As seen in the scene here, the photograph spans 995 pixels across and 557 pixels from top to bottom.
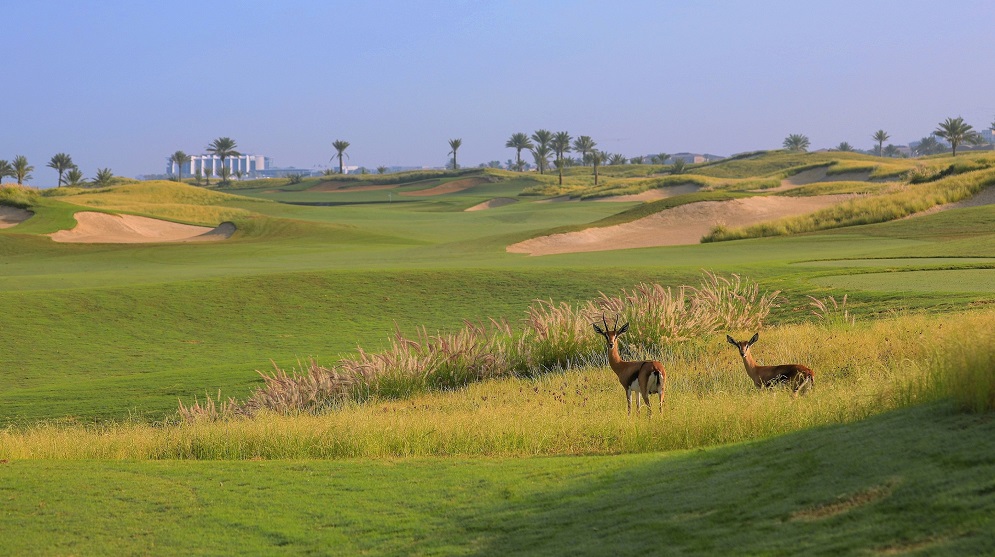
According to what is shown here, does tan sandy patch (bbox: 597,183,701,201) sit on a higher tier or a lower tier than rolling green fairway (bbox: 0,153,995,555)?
higher

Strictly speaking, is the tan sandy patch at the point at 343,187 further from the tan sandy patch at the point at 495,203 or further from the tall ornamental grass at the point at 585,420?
the tall ornamental grass at the point at 585,420

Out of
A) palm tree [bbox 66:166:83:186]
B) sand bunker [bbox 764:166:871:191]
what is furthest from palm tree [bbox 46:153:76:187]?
sand bunker [bbox 764:166:871:191]

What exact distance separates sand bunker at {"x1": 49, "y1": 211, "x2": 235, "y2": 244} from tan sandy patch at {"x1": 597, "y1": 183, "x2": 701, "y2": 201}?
1637 inches

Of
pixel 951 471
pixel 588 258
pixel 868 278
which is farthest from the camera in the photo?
pixel 588 258

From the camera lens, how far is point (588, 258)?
3431 centimetres

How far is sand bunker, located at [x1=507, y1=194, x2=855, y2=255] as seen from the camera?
46.4m

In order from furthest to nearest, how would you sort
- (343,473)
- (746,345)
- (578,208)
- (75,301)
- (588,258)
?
(578,208)
(588,258)
(75,301)
(746,345)
(343,473)

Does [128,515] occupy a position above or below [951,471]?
below

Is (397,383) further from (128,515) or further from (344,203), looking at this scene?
(344,203)

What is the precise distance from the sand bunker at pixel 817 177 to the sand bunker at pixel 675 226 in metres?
31.3

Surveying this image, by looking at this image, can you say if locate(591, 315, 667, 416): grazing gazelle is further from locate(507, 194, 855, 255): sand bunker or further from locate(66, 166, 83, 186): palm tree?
locate(66, 166, 83, 186): palm tree

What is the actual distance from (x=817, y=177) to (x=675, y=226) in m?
47.5

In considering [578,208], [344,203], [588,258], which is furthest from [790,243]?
[344,203]

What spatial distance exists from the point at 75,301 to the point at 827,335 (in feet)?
58.6
